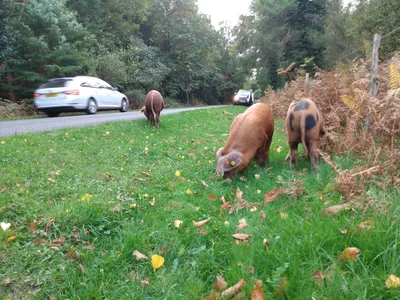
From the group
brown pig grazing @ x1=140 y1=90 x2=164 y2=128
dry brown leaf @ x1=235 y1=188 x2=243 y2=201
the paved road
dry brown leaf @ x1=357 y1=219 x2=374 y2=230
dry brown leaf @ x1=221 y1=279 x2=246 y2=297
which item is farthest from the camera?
brown pig grazing @ x1=140 y1=90 x2=164 y2=128

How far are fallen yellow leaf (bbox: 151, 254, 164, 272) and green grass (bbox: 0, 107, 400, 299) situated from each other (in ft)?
0.20

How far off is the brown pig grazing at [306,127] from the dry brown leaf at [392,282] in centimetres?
297

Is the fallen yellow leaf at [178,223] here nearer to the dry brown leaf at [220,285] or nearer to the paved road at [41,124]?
the dry brown leaf at [220,285]

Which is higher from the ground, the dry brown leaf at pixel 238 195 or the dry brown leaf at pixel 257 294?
the dry brown leaf at pixel 238 195

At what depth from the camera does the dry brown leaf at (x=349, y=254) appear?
229cm

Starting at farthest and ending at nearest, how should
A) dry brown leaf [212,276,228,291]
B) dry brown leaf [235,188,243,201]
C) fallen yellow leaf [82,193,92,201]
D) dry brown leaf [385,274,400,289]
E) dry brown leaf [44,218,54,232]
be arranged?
dry brown leaf [235,188,243,201] < fallen yellow leaf [82,193,92,201] < dry brown leaf [44,218,54,232] < dry brown leaf [212,276,228,291] < dry brown leaf [385,274,400,289]

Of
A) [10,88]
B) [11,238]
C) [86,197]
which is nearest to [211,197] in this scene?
[86,197]

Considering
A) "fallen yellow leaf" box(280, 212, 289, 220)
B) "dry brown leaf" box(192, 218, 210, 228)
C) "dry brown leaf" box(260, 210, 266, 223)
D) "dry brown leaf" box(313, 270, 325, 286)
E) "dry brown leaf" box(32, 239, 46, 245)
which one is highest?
"fallen yellow leaf" box(280, 212, 289, 220)

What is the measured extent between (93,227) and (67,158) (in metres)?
2.83

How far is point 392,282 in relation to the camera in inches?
77.4

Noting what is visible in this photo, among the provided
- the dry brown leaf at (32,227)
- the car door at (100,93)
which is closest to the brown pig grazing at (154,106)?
the car door at (100,93)

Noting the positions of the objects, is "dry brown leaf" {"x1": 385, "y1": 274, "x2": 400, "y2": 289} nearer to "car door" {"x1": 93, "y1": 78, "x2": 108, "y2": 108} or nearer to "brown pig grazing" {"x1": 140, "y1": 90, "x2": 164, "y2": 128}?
"brown pig grazing" {"x1": 140, "y1": 90, "x2": 164, "y2": 128}

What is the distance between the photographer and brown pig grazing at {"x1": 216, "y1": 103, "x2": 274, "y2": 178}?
4.89m

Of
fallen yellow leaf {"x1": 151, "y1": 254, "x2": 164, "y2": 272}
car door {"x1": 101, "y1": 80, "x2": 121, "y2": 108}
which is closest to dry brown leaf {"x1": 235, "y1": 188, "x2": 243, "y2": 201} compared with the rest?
fallen yellow leaf {"x1": 151, "y1": 254, "x2": 164, "y2": 272}
